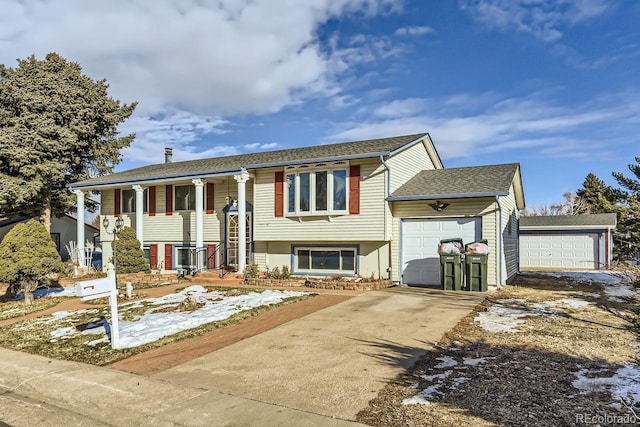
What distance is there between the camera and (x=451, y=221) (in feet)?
44.6

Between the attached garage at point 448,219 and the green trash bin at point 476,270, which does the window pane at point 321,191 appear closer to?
the attached garage at point 448,219

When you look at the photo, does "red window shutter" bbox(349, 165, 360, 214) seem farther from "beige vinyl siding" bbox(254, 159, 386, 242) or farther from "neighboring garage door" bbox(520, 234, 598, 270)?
"neighboring garage door" bbox(520, 234, 598, 270)

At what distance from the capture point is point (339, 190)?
14633 mm

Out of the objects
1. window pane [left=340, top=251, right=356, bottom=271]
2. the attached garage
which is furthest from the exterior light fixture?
window pane [left=340, top=251, right=356, bottom=271]

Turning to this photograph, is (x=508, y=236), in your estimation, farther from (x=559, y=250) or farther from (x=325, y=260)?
(x=559, y=250)

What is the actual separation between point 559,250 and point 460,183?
1281 centimetres

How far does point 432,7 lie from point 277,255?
10078 mm

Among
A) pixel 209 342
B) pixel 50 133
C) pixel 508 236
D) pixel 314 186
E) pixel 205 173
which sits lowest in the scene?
pixel 209 342

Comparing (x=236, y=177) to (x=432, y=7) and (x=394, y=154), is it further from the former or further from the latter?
(x=432, y=7)

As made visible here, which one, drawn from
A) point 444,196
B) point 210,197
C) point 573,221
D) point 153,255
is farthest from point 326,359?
point 573,221

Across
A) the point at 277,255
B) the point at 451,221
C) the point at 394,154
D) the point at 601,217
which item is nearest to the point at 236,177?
the point at 277,255

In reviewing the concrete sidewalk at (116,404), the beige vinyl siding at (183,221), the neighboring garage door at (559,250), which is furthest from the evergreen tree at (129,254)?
the neighboring garage door at (559,250)

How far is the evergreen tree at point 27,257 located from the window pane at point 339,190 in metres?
8.60

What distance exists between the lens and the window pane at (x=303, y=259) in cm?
1582
